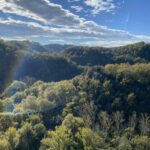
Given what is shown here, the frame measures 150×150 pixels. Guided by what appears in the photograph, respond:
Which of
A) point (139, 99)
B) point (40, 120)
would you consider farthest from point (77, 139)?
point (139, 99)

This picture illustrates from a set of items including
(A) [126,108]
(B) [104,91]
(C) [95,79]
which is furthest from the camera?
(C) [95,79]

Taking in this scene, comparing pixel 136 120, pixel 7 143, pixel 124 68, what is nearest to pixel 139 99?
pixel 136 120

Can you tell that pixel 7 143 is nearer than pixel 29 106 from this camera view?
Yes

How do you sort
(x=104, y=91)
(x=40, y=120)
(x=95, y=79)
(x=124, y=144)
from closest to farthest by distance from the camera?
(x=124, y=144)
(x=40, y=120)
(x=104, y=91)
(x=95, y=79)

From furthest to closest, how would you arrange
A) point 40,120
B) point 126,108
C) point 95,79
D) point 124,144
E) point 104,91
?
point 95,79
point 104,91
point 126,108
point 40,120
point 124,144

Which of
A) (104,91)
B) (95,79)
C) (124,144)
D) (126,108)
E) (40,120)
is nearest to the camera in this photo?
(124,144)

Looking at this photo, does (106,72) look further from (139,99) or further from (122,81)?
(139,99)

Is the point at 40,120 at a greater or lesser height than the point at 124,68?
lesser

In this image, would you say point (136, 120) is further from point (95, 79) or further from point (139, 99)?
point (95, 79)

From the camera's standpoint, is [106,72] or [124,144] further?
[106,72]
